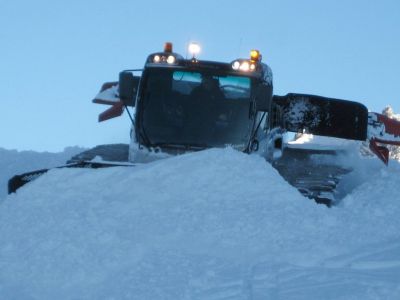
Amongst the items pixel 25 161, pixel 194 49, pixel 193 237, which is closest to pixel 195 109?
pixel 194 49

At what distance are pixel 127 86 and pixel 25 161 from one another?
5.98 metres

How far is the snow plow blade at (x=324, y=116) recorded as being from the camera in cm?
1089

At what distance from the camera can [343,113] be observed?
11.1 metres

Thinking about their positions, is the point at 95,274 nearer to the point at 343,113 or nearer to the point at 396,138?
the point at 343,113

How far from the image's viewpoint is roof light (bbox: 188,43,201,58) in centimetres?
960

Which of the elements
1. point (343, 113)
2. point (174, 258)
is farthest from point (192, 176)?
point (343, 113)

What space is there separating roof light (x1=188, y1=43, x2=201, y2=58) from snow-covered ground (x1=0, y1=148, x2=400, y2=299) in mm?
2500

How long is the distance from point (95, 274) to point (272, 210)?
6.01 feet

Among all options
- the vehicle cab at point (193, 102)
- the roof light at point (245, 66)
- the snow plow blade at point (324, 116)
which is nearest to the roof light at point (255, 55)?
the vehicle cab at point (193, 102)

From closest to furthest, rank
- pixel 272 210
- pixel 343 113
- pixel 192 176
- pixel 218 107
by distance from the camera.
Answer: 1. pixel 272 210
2. pixel 192 176
3. pixel 218 107
4. pixel 343 113

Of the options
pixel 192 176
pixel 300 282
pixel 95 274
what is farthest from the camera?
pixel 192 176

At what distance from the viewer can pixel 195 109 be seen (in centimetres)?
893

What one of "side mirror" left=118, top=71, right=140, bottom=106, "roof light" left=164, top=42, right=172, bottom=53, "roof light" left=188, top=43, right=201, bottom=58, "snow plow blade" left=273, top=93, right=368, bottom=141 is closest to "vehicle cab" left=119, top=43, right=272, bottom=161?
"side mirror" left=118, top=71, right=140, bottom=106

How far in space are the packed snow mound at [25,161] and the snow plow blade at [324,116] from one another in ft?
17.4
